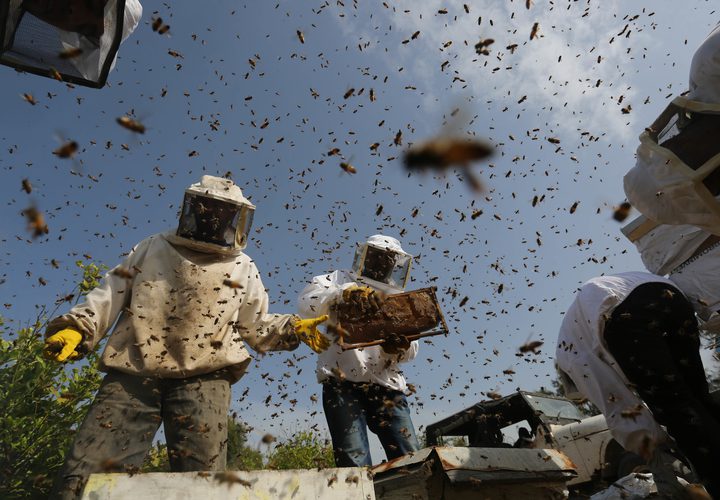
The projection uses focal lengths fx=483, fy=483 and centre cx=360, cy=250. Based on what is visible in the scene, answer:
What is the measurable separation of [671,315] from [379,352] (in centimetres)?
255

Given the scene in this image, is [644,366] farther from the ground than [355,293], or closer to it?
farther from the ground

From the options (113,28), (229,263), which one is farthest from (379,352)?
(113,28)

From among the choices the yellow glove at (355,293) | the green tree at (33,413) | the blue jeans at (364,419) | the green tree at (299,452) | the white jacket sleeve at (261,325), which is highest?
the yellow glove at (355,293)

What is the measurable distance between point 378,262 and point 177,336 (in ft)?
10.0

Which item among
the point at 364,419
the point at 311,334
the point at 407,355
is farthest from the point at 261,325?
the point at 407,355

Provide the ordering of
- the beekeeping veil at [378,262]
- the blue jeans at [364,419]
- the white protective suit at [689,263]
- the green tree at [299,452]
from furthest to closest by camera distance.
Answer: the green tree at [299,452], the beekeeping veil at [378,262], the blue jeans at [364,419], the white protective suit at [689,263]

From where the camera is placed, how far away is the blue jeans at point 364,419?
420 cm

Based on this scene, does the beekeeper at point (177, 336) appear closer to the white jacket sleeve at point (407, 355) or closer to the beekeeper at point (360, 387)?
the beekeeper at point (360, 387)

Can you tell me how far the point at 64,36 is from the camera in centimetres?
319

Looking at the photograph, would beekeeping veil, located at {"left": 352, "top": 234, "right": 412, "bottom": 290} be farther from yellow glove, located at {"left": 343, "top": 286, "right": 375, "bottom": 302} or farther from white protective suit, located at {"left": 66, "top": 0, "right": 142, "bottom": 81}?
white protective suit, located at {"left": 66, "top": 0, "right": 142, "bottom": 81}

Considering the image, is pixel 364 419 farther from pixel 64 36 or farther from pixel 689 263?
pixel 64 36

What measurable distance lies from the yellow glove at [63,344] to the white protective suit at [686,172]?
12.5ft

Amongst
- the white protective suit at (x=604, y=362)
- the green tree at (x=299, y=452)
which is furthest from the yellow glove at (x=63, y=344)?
the green tree at (x=299, y=452)

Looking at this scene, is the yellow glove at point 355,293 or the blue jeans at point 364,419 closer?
the blue jeans at point 364,419
